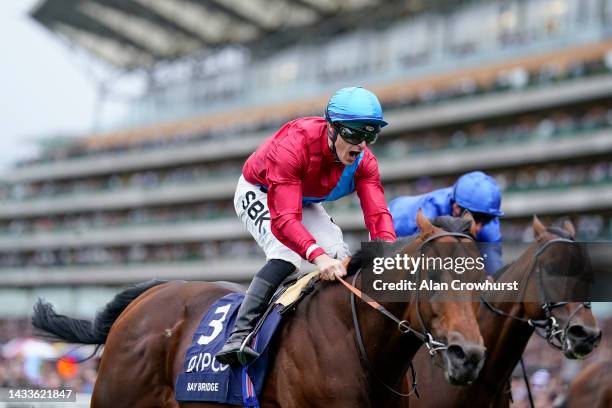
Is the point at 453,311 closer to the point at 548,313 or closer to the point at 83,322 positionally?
the point at 548,313

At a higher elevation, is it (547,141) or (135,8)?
(135,8)

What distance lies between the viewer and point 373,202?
4766 millimetres

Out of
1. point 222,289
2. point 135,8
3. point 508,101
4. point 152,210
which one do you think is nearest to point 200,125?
point 152,210

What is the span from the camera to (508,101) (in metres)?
31.6

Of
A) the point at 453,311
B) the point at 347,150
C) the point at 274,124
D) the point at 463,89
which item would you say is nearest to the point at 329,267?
the point at 347,150

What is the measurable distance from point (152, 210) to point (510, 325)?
41828 millimetres

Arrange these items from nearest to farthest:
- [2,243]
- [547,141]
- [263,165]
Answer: [263,165] → [547,141] → [2,243]

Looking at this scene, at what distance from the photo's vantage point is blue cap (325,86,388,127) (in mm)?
4344

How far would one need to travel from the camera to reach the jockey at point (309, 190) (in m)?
4.36

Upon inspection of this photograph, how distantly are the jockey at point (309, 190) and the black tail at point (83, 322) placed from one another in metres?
1.29

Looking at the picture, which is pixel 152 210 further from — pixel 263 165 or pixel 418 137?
pixel 263 165

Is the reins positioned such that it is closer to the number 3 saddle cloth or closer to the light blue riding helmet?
the light blue riding helmet

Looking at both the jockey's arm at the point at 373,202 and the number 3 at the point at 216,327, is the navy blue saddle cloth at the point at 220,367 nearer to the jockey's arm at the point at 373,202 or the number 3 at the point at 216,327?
the number 3 at the point at 216,327

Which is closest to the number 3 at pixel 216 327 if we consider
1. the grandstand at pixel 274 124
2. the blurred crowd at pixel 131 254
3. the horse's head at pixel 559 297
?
the horse's head at pixel 559 297
